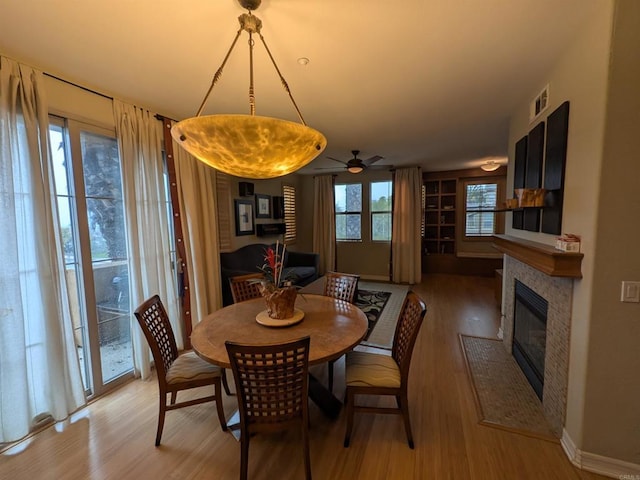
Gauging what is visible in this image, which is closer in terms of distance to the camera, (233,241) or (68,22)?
(68,22)

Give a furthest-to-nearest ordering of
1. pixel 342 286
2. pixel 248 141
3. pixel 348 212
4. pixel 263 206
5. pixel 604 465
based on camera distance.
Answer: pixel 348 212, pixel 263 206, pixel 342 286, pixel 604 465, pixel 248 141

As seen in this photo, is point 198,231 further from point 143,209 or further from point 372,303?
point 372,303

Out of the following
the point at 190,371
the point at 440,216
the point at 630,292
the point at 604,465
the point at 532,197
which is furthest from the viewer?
the point at 440,216

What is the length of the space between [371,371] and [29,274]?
2.43 meters

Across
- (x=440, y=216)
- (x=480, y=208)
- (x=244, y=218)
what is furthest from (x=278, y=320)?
(x=480, y=208)

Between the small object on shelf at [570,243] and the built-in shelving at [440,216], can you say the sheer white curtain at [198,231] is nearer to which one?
the small object on shelf at [570,243]

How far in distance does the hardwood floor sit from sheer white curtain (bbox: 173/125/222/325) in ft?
3.63

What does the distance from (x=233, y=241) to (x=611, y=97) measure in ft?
14.1

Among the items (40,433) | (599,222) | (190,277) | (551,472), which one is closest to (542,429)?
(551,472)

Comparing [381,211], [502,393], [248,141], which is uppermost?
[248,141]

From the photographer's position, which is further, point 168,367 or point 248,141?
point 168,367

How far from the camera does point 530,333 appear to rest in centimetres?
245

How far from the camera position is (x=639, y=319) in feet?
4.85

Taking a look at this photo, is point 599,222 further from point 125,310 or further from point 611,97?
point 125,310
